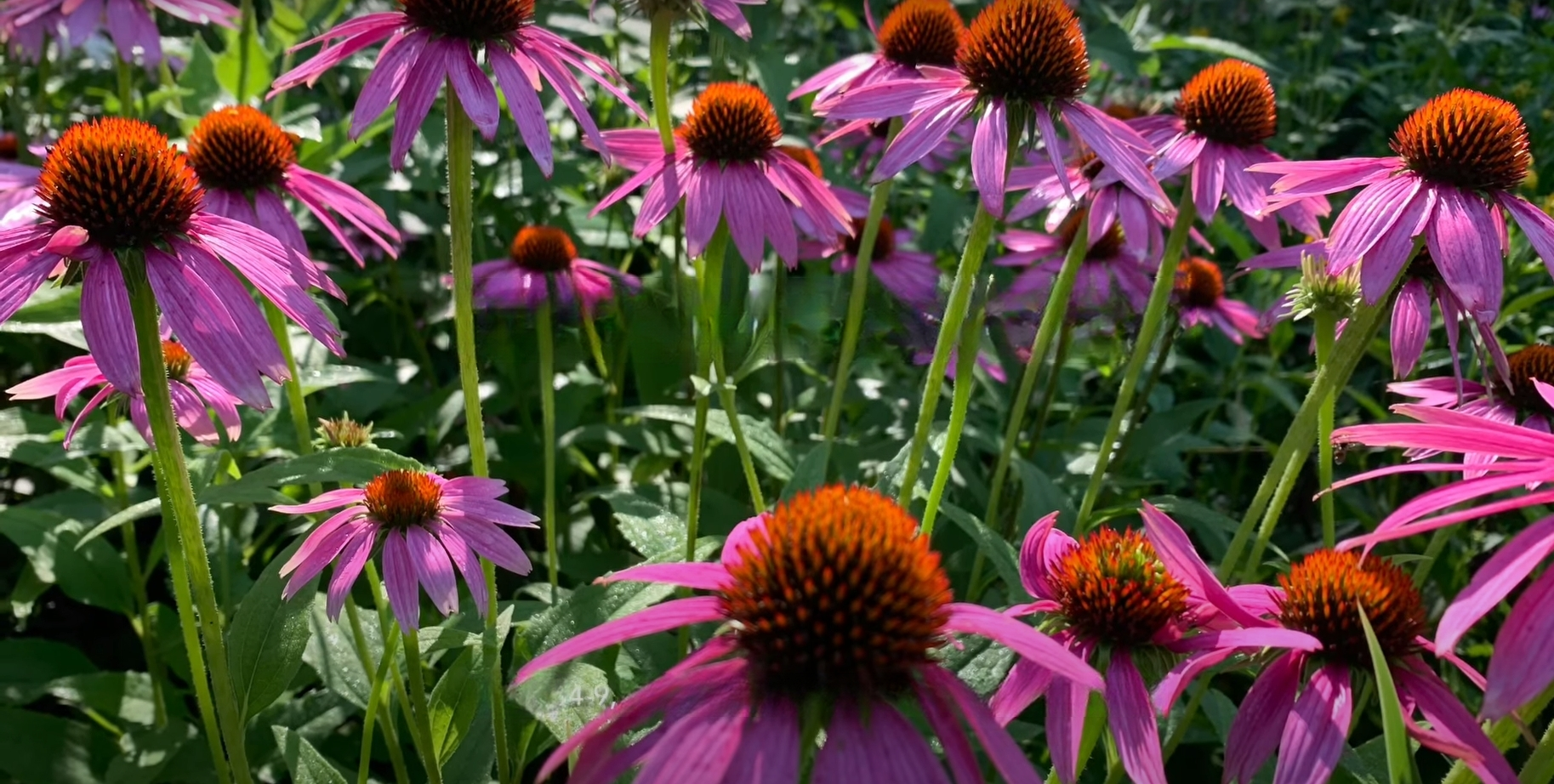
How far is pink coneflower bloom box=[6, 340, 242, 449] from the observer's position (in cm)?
116

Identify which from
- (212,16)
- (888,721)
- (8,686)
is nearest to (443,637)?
(888,721)

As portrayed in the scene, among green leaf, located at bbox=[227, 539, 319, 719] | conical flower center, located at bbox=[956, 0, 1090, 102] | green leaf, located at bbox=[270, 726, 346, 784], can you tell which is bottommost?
green leaf, located at bbox=[270, 726, 346, 784]

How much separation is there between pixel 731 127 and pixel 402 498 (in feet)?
1.99

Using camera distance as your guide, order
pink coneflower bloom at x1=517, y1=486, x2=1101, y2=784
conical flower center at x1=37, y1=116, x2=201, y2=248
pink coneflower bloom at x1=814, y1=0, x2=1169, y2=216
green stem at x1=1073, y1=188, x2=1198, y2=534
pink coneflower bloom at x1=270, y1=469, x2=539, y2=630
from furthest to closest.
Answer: green stem at x1=1073, y1=188, x2=1198, y2=534, pink coneflower bloom at x1=814, y1=0, x2=1169, y2=216, pink coneflower bloom at x1=270, y1=469, x2=539, y2=630, conical flower center at x1=37, y1=116, x2=201, y2=248, pink coneflower bloom at x1=517, y1=486, x2=1101, y2=784

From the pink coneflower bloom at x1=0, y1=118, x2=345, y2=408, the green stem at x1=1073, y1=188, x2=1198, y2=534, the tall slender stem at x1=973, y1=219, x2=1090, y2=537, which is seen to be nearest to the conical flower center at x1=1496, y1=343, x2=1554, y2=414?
the green stem at x1=1073, y1=188, x2=1198, y2=534

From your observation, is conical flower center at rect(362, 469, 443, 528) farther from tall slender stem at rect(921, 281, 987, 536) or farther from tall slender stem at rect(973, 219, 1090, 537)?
tall slender stem at rect(973, 219, 1090, 537)

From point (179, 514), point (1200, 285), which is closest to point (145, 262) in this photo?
point (179, 514)

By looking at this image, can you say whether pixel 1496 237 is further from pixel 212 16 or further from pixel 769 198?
pixel 212 16

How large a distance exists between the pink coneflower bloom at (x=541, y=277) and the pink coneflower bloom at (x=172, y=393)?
450mm

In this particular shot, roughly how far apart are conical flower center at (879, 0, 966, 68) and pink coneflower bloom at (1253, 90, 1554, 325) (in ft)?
1.95

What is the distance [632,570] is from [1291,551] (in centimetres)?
170

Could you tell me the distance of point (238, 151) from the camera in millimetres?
1286

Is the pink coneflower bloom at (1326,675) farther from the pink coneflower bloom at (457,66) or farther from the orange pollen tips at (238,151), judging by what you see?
the orange pollen tips at (238,151)

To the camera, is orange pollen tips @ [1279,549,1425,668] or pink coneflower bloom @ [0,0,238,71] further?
pink coneflower bloom @ [0,0,238,71]
